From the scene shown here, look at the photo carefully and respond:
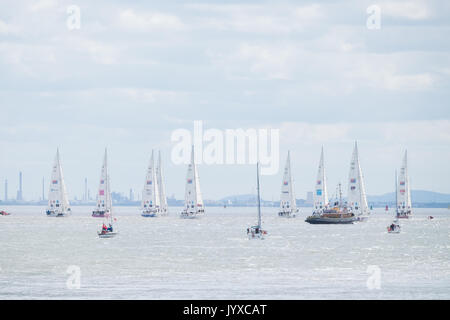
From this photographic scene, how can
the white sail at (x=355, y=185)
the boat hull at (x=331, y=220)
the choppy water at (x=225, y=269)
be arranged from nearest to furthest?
the choppy water at (x=225, y=269)
the boat hull at (x=331, y=220)
the white sail at (x=355, y=185)

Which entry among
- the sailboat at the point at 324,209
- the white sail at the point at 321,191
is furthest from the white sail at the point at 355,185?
the white sail at the point at 321,191

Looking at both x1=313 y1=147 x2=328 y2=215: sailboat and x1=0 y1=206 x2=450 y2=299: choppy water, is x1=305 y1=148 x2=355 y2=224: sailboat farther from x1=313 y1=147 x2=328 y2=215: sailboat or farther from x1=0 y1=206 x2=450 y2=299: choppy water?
x1=0 y1=206 x2=450 y2=299: choppy water

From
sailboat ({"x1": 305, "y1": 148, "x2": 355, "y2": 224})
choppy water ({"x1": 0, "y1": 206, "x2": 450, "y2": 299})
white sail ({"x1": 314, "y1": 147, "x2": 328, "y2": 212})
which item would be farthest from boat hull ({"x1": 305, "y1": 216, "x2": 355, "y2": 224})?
choppy water ({"x1": 0, "y1": 206, "x2": 450, "y2": 299})

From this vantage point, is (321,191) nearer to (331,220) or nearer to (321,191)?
(321,191)

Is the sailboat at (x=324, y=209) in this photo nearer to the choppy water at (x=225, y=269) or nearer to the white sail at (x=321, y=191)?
the white sail at (x=321, y=191)

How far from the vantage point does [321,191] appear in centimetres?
19725

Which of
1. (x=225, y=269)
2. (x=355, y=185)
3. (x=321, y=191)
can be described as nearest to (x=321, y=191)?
(x=321, y=191)

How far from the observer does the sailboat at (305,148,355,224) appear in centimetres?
18038

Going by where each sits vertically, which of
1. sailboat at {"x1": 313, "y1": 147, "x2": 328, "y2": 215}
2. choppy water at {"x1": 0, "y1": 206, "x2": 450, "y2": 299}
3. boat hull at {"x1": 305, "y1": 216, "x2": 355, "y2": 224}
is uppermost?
sailboat at {"x1": 313, "y1": 147, "x2": 328, "y2": 215}

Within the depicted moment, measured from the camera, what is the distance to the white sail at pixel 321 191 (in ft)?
647
